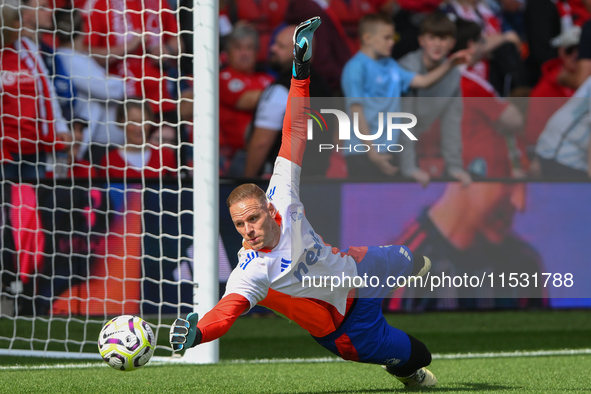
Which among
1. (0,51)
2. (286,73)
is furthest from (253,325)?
(0,51)

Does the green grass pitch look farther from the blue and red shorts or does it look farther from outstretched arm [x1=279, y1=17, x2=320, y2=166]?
outstretched arm [x1=279, y1=17, x2=320, y2=166]

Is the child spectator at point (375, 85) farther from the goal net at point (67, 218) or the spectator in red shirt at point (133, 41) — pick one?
the spectator in red shirt at point (133, 41)

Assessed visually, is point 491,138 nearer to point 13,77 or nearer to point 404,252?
point 404,252

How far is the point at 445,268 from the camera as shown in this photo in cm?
654

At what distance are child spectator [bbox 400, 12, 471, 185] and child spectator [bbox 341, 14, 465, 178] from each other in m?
0.08

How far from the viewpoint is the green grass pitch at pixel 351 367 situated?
4.41m

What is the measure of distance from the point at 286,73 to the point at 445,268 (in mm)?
2347

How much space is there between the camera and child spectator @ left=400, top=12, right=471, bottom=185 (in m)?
6.63

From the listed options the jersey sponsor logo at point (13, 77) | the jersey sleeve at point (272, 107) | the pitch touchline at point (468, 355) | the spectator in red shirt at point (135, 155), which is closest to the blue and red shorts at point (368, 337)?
the pitch touchline at point (468, 355)

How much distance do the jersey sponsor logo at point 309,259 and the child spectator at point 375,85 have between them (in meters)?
2.50

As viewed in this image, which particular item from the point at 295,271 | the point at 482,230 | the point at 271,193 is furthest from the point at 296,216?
the point at 482,230

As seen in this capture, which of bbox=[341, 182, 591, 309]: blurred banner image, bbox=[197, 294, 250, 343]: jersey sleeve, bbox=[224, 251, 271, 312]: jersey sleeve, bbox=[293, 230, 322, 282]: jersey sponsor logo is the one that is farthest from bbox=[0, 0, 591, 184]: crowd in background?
bbox=[197, 294, 250, 343]: jersey sleeve

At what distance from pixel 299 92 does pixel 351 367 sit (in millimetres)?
2027

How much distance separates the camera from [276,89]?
7266 mm
